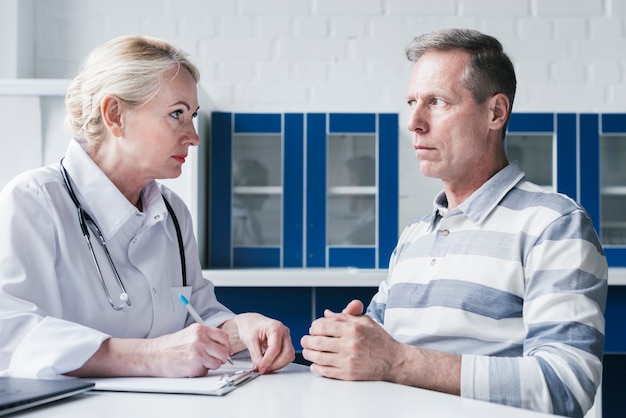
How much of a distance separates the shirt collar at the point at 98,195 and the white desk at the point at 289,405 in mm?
507

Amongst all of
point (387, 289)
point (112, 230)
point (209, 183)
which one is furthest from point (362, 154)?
point (112, 230)

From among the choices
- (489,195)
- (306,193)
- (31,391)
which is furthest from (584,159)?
(31,391)

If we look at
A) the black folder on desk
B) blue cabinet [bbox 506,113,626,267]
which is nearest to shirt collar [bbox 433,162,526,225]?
the black folder on desk

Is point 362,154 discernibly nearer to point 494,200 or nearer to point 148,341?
point 494,200

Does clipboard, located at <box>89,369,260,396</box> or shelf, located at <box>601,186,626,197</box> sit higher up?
shelf, located at <box>601,186,626,197</box>

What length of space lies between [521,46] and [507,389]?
2629mm

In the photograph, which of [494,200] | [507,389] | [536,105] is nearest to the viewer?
[507,389]

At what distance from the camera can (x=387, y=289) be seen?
175 cm

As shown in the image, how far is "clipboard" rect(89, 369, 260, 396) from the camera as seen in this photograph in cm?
111

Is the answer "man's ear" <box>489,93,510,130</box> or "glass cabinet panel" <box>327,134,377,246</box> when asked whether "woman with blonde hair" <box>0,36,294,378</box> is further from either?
"glass cabinet panel" <box>327,134,377,246</box>

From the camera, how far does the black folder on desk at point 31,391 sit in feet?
3.08

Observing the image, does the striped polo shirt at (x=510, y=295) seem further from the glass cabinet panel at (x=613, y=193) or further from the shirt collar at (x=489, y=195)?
the glass cabinet panel at (x=613, y=193)

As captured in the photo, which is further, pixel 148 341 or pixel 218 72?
pixel 218 72

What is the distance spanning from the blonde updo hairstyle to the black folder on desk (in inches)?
28.8
